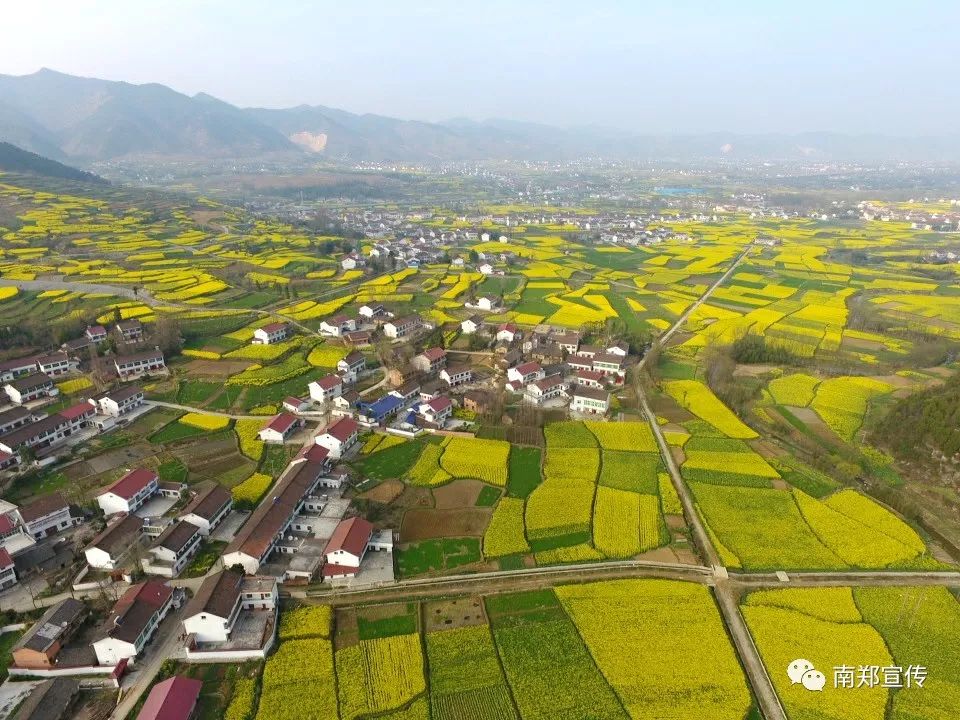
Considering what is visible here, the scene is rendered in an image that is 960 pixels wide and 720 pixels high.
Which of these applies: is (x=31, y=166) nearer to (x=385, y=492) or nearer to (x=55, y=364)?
(x=55, y=364)

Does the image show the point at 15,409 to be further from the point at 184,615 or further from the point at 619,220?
the point at 619,220

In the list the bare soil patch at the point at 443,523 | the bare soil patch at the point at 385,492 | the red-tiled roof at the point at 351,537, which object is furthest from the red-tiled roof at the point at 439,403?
the red-tiled roof at the point at 351,537

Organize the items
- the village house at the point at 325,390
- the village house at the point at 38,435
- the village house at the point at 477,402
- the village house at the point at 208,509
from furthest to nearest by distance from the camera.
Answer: the village house at the point at 325,390 → the village house at the point at 477,402 → the village house at the point at 38,435 → the village house at the point at 208,509

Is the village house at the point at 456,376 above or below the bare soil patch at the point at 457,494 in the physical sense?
above

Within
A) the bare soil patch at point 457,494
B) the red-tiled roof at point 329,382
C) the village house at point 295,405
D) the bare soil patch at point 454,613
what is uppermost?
the red-tiled roof at point 329,382

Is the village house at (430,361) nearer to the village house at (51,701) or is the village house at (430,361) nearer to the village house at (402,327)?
the village house at (402,327)

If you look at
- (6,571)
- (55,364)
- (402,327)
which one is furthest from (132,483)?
(402,327)
